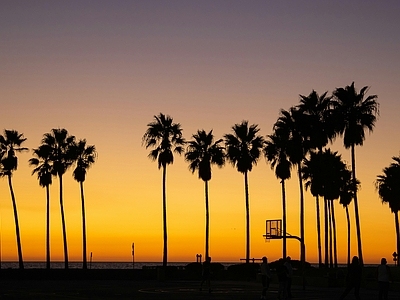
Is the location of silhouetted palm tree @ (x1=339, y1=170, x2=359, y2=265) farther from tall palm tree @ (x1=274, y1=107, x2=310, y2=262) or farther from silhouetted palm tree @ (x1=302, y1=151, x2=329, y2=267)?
tall palm tree @ (x1=274, y1=107, x2=310, y2=262)

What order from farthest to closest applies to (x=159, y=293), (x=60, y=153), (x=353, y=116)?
(x=60, y=153) < (x=353, y=116) < (x=159, y=293)

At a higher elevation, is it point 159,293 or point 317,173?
point 317,173

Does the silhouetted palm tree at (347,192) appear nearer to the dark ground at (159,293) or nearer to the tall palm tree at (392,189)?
the tall palm tree at (392,189)

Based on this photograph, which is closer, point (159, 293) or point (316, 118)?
point (159, 293)

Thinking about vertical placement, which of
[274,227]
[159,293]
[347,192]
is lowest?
[159,293]

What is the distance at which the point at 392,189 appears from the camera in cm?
6938

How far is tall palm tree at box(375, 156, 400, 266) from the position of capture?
220ft

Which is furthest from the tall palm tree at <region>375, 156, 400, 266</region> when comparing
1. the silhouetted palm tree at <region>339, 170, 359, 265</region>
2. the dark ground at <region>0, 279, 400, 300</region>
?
the dark ground at <region>0, 279, 400, 300</region>

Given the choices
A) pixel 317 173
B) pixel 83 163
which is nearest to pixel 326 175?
pixel 317 173

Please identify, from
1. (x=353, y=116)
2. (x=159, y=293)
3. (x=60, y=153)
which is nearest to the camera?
(x=159, y=293)

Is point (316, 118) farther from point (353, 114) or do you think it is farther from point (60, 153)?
point (60, 153)

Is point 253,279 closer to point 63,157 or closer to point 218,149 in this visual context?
point 218,149

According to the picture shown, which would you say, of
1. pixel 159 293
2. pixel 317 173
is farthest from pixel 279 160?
pixel 159 293

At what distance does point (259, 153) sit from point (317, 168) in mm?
8741
